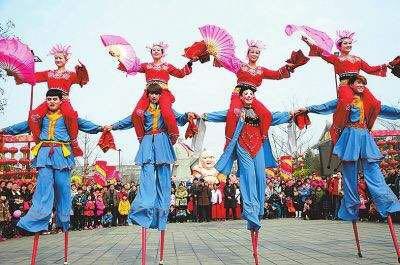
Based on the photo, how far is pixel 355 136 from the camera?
6.96 m

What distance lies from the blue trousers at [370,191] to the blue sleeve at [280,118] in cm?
110

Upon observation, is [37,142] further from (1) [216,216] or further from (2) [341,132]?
(1) [216,216]

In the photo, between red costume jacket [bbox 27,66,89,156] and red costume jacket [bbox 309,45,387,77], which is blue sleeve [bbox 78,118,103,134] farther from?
red costume jacket [bbox 309,45,387,77]

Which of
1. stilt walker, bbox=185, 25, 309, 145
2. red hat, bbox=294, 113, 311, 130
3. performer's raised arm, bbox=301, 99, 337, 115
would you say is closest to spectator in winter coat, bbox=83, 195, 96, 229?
stilt walker, bbox=185, 25, 309, 145

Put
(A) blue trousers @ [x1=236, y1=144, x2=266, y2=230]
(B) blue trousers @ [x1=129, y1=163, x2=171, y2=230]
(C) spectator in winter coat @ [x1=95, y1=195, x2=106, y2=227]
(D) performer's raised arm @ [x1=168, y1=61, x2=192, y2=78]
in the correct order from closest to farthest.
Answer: (A) blue trousers @ [x1=236, y1=144, x2=266, y2=230] → (B) blue trousers @ [x1=129, y1=163, x2=171, y2=230] → (D) performer's raised arm @ [x1=168, y1=61, x2=192, y2=78] → (C) spectator in winter coat @ [x1=95, y1=195, x2=106, y2=227]

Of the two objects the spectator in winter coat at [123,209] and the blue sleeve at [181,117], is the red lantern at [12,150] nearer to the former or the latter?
the spectator in winter coat at [123,209]

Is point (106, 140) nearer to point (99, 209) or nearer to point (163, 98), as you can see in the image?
point (163, 98)

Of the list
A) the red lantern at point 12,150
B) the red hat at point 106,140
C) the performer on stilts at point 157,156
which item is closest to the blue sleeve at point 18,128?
the red hat at point 106,140

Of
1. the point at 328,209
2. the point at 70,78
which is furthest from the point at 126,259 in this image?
the point at 328,209

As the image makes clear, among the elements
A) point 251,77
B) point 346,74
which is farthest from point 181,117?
point 346,74

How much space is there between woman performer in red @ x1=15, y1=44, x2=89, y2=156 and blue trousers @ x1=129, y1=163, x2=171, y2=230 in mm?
1355

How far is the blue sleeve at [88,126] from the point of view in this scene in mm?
7494

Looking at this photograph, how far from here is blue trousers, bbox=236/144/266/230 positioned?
20.7 ft

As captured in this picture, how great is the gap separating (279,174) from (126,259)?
26.3 meters
